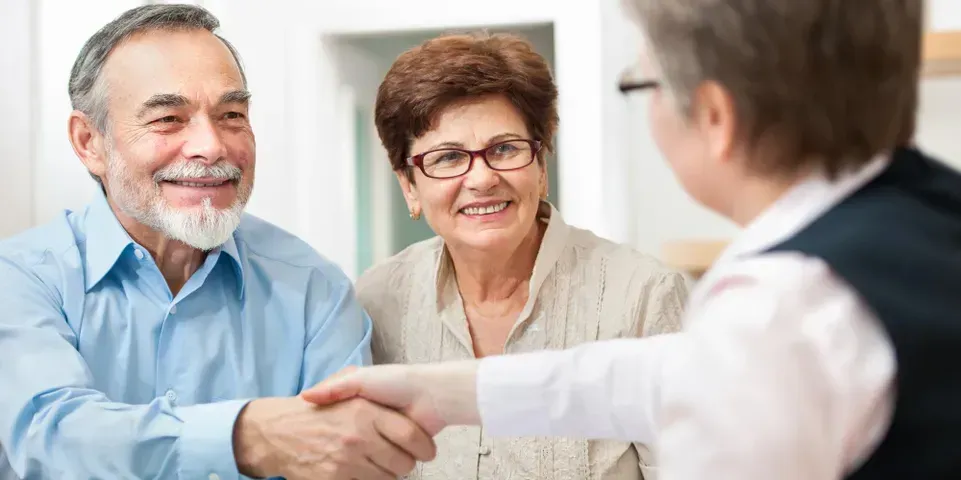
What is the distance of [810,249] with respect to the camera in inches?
26.8

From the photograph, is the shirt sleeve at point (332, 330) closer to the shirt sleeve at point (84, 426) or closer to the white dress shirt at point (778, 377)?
the shirt sleeve at point (84, 426)

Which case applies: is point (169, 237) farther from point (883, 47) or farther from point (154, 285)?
point (883, 47)

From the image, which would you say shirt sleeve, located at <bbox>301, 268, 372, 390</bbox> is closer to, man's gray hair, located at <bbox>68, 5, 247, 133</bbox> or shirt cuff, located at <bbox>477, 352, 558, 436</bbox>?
man's gray hair, located at <bbox>68, 5, 247, 133</bbox>

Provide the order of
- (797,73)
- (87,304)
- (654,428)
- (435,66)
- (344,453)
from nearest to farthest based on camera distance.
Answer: (797,73) < (654,428) < (344,453) < (87,304) < (435,66)

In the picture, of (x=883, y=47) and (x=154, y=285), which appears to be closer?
(x=883, y=47)

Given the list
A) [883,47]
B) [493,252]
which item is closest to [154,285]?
[493,252]

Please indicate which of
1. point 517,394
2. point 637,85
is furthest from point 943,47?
point 517,394

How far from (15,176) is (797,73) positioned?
1.77 m

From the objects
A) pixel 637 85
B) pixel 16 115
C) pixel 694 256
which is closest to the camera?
pixel 637 85

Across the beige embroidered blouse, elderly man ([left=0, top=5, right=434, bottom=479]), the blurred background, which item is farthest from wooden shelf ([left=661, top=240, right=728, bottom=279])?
elderly man ([left=0, top=5, right=434, bottom=479])

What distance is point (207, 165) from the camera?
1.64 m

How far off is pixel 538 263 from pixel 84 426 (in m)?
0.91

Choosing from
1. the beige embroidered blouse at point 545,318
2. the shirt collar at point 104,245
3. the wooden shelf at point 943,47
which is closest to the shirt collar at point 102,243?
the shirt collar at point 104,245

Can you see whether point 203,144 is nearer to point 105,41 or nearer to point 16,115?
point 105,41
